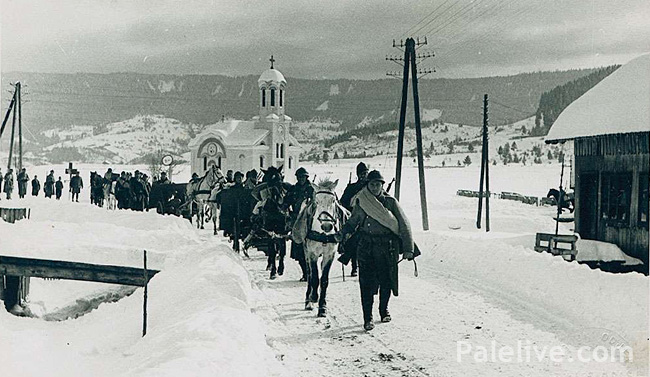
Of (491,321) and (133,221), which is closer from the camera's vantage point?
(491,321)

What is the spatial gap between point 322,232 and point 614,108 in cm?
1116

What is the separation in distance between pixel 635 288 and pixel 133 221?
1934 cm

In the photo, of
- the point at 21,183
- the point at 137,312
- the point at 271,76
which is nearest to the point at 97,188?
the point at 21,183

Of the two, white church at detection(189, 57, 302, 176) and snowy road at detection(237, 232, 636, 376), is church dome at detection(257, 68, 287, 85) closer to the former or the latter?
white church at detection(189, 57, 302, 176)

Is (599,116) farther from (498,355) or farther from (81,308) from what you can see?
(81,308)

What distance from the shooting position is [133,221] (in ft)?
82.7

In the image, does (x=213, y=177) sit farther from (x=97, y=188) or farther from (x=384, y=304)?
(x=384, y=304)

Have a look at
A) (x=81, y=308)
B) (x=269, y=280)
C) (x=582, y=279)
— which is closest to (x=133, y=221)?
(x=81, y=308)

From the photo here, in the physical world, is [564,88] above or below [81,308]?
above

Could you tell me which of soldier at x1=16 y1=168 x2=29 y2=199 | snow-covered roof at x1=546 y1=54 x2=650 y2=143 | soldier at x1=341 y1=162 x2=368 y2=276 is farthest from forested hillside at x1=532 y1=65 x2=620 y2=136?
soldier at x1=341 y1=162 x2=368 y2=276

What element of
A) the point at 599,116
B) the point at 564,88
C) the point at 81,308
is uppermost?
the point at 564,88

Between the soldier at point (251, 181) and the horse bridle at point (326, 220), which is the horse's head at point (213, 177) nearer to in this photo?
the soldier at point (251, 181)

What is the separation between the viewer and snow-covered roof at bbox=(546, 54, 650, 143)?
1661cm

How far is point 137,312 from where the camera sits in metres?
13.7
